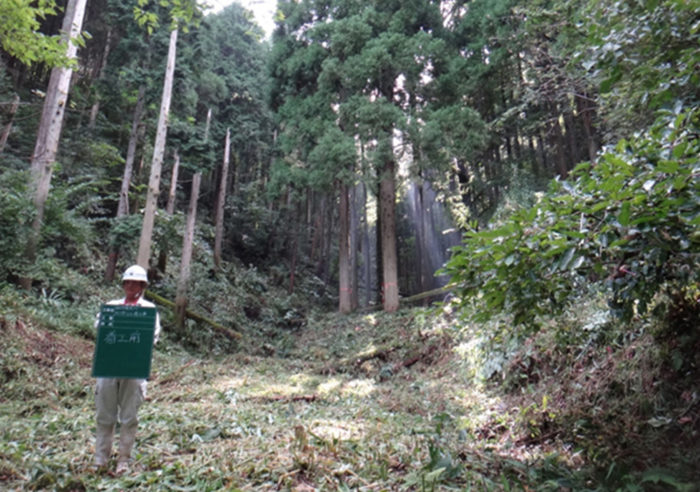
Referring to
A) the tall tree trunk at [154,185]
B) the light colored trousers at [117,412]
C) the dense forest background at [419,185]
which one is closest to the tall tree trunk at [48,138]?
the dense forest background at [419,185]

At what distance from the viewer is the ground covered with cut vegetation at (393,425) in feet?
→ 8.22

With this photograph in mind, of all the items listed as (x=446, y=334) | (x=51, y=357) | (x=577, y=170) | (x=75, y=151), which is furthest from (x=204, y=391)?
(x=75, y=151)

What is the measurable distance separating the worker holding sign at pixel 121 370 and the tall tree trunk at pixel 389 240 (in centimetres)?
991

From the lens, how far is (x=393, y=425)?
3.96 metres

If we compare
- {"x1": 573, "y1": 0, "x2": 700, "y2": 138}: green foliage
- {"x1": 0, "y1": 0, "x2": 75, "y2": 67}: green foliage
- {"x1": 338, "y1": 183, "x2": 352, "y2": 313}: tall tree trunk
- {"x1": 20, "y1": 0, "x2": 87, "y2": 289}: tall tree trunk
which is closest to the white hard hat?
{"x1": 0, "y1": 0, "x2": 75, "y2": 67}: green foliage

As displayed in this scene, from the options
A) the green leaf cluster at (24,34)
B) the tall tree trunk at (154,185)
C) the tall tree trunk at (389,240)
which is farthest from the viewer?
the tall tree trunk at (389,240)

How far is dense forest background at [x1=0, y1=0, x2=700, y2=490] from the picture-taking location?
2234 millimetres

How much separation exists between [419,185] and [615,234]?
13264 mm

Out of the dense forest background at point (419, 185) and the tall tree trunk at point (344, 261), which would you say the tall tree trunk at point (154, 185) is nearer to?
the dense forest background at point (419, 185)

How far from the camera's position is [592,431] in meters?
2.92

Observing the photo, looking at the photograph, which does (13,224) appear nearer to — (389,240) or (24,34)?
(24,34)

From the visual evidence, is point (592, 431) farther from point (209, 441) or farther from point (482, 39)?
point (482, 39)

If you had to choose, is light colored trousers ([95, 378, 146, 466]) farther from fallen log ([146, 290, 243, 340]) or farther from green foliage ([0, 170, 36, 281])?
fallen log ([146, 290, 243, 340])

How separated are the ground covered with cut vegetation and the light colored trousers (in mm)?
153
